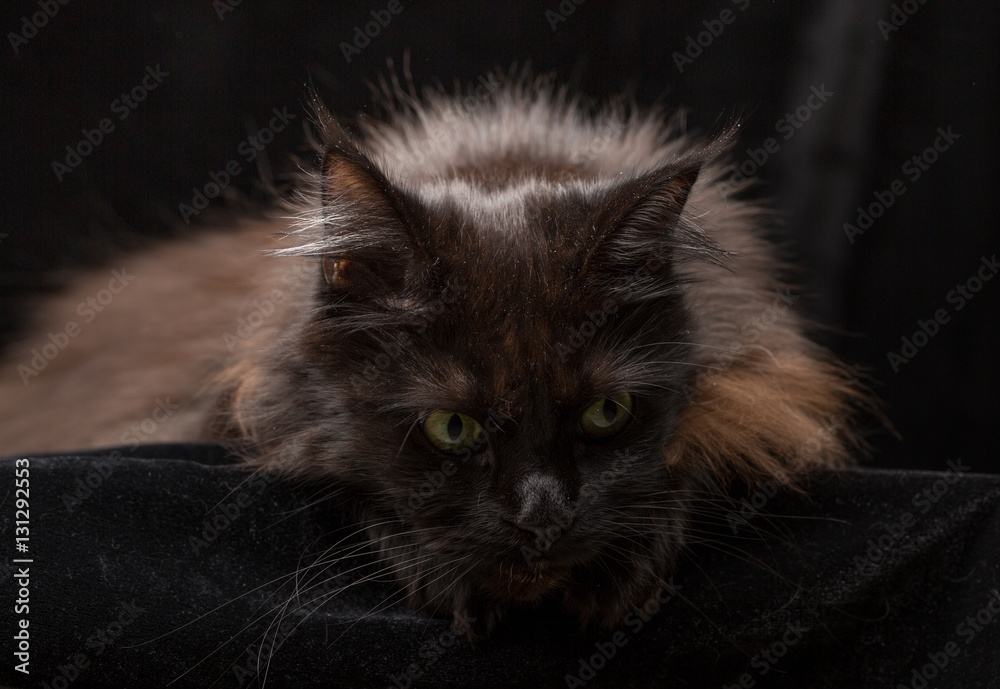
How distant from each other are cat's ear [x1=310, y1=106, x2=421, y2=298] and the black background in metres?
0.97

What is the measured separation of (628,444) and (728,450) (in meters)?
0.24

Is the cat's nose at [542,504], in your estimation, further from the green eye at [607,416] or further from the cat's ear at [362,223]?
the cat's ear at [362,223]

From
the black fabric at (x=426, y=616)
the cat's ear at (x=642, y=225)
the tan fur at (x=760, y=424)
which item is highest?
the cat's ear at (x=642, y=225)

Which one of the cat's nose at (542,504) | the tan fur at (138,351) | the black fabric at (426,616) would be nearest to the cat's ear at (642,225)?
the cat's nose at (542,504)

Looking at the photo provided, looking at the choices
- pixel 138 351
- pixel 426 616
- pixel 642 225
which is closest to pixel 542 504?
pixel 426 616

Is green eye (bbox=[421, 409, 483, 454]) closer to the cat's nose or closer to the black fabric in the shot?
the cat's nose

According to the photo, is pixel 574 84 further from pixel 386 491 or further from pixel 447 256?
pixel 386 491

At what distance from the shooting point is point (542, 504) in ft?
3.61

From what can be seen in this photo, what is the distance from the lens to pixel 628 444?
1229 millimetres

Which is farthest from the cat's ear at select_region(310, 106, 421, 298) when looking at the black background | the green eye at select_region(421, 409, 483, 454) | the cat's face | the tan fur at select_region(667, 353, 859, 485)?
the black background

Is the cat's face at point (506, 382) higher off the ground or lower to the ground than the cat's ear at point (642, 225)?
lower

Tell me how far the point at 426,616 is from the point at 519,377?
0.39m

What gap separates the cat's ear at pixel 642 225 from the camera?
1.19m

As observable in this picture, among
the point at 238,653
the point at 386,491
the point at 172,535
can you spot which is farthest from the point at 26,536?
the point at 386,491
